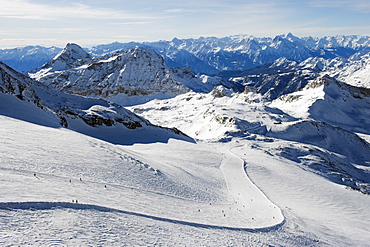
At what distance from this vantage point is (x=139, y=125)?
41.6 meters

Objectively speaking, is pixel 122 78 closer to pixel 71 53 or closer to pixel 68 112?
pixel 71 53

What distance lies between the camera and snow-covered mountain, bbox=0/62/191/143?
2650 centimetres

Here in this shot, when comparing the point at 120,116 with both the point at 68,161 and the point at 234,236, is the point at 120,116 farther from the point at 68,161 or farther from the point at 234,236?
the point at 234,236

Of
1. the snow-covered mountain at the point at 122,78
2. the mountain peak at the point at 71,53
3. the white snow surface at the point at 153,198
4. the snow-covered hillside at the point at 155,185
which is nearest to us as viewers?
the white snow surface at the point at 153,198

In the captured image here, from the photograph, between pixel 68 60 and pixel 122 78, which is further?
pixel 68 60

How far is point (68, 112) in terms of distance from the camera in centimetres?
3694

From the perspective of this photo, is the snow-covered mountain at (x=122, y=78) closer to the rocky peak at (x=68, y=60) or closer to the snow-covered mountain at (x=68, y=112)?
the rocky peak at (x=68, y=60)

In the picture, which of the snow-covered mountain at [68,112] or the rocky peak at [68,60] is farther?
the rocky peak at [68,60]

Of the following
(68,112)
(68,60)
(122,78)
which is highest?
(68,60)

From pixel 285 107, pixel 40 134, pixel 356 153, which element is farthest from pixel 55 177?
pixel 285 107

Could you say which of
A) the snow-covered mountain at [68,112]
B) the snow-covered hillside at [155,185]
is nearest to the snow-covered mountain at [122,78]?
the snow-covered hillside at [155,185]

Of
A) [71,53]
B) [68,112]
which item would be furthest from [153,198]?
[71,53]

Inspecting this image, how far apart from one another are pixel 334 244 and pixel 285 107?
288 ft

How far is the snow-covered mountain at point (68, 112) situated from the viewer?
1043 inches
